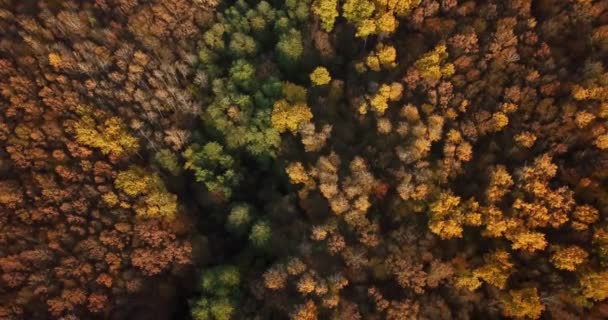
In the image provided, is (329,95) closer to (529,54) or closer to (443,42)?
(443,42)

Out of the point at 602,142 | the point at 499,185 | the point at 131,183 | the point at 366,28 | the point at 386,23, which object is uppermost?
the point at 386,23

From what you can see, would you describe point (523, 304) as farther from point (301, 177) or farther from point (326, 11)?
point (326, 11)

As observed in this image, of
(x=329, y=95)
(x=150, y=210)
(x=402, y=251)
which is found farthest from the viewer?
(x=329, y=95)

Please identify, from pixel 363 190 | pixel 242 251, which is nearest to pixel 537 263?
pixel 363 190

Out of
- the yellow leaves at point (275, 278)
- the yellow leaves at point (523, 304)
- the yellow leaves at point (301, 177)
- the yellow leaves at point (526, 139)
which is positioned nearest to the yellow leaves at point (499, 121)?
the yellow leaves at point (526, 139)

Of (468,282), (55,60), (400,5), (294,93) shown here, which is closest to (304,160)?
(294,93)

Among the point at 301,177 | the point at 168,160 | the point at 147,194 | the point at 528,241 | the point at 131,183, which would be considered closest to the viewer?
the point at 528,241

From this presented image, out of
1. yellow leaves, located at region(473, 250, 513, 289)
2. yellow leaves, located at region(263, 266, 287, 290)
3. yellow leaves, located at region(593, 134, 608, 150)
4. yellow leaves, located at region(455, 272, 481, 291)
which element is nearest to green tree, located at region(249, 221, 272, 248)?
yellow leaves, located at region(263, 266, 287, 290)
